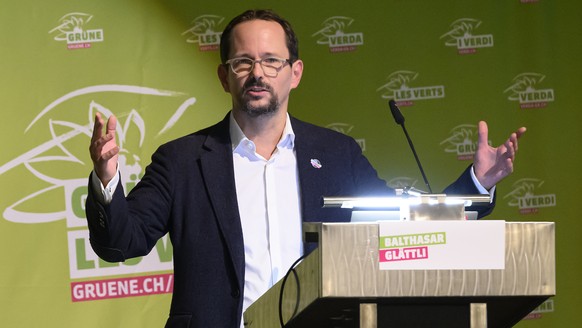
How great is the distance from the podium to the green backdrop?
2.85 m

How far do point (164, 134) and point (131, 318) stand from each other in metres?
0.89

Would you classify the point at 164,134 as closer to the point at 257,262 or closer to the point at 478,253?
the point at 257,262

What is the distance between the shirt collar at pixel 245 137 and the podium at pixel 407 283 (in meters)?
1.16

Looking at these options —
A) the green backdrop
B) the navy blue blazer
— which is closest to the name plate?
the navy blue blazer

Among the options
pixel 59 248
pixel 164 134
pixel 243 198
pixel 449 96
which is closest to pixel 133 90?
pixel 164 134

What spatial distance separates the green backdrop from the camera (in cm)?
451

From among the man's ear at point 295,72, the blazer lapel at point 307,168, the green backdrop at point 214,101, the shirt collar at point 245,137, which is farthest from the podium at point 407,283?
the green backdrop at point 214,101

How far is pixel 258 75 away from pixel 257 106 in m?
0.09

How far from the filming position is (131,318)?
4.61 meters

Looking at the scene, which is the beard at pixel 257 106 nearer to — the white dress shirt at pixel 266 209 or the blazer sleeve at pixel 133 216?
the white dress shirt at pixel 266 209

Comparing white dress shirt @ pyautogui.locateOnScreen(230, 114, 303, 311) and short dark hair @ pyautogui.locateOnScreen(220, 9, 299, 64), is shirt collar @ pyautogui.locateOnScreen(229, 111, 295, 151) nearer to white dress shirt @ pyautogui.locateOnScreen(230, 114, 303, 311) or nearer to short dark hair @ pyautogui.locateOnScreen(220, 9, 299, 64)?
white dress shirt @ pyautogui.locateOnScreen(230, 114, 303, 311)

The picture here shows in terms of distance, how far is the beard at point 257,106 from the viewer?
2.90 metres

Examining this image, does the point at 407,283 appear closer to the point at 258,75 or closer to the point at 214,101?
the point at 258,75

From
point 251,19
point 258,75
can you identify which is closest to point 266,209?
point 258,75
